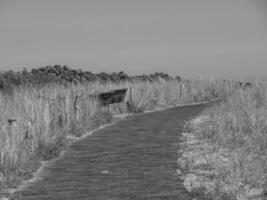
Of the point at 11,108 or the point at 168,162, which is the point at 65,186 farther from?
the point at 11,108

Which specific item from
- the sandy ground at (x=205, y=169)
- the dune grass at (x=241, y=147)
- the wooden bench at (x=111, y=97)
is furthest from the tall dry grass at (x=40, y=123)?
the dune grass at (x=241, y=147)

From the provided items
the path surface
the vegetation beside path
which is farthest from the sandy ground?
the vegetation beside path

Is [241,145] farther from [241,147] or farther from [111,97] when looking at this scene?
[111,97]

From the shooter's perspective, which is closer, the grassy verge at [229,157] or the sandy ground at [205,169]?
the sandy ground at [205,169]

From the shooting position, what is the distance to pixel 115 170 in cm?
958

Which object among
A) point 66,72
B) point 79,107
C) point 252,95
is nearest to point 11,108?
point 79,107

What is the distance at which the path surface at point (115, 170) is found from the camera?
7.87 meters

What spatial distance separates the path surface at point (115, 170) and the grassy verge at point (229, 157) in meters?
0.36

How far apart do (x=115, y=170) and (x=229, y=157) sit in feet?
8.27

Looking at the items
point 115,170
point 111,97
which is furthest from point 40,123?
point 111,97

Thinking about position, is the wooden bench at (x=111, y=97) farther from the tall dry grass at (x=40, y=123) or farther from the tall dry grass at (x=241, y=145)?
the tall dry grass at (x=241, y=145)

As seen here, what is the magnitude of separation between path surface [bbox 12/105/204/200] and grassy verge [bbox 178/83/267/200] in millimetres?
357

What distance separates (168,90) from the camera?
27734 millimetres

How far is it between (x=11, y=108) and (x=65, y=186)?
16.2ft
